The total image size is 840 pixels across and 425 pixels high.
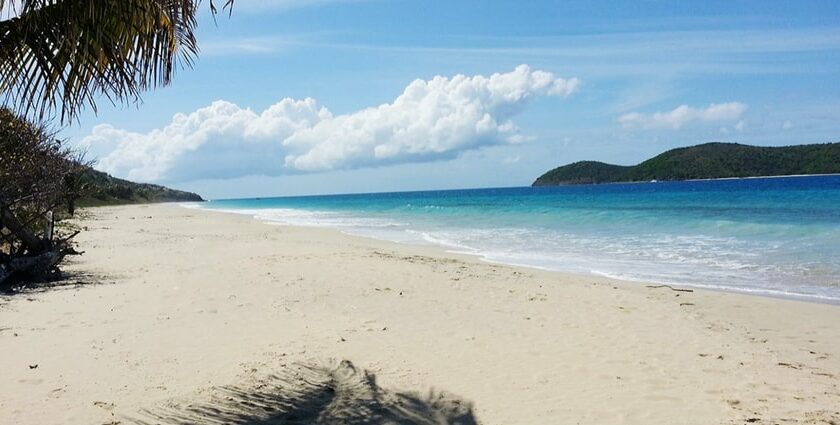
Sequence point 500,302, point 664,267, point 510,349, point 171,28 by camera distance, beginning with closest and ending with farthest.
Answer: point 171,28 → point 510,349 → point 500,302 → point 664,267

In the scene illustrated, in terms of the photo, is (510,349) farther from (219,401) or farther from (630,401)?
(219,401)

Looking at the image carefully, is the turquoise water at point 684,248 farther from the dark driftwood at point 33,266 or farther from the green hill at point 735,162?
the green hill at point 735,162

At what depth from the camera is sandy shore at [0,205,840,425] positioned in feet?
15.9

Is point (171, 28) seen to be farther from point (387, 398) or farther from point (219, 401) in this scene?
point (387, 398)

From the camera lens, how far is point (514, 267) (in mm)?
13438

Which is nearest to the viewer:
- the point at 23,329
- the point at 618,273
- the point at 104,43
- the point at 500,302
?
the point at 104,43

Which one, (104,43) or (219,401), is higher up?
(104,43)

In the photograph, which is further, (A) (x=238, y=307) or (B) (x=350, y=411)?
(A) (x=238, y=307)

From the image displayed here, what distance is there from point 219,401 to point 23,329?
3560mm

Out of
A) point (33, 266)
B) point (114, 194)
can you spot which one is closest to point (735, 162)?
point (114, 194)

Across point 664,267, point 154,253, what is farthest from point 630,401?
point 154,253

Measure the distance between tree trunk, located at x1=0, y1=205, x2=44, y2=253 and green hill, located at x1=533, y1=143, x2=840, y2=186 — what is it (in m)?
120

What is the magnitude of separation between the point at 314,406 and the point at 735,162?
126 meters

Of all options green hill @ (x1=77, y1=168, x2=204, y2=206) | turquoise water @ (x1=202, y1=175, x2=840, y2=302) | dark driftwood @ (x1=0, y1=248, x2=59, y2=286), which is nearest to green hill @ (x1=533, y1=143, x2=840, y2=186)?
turquoise water @ (x1=202, y1=175, x2=840, y2=302)
